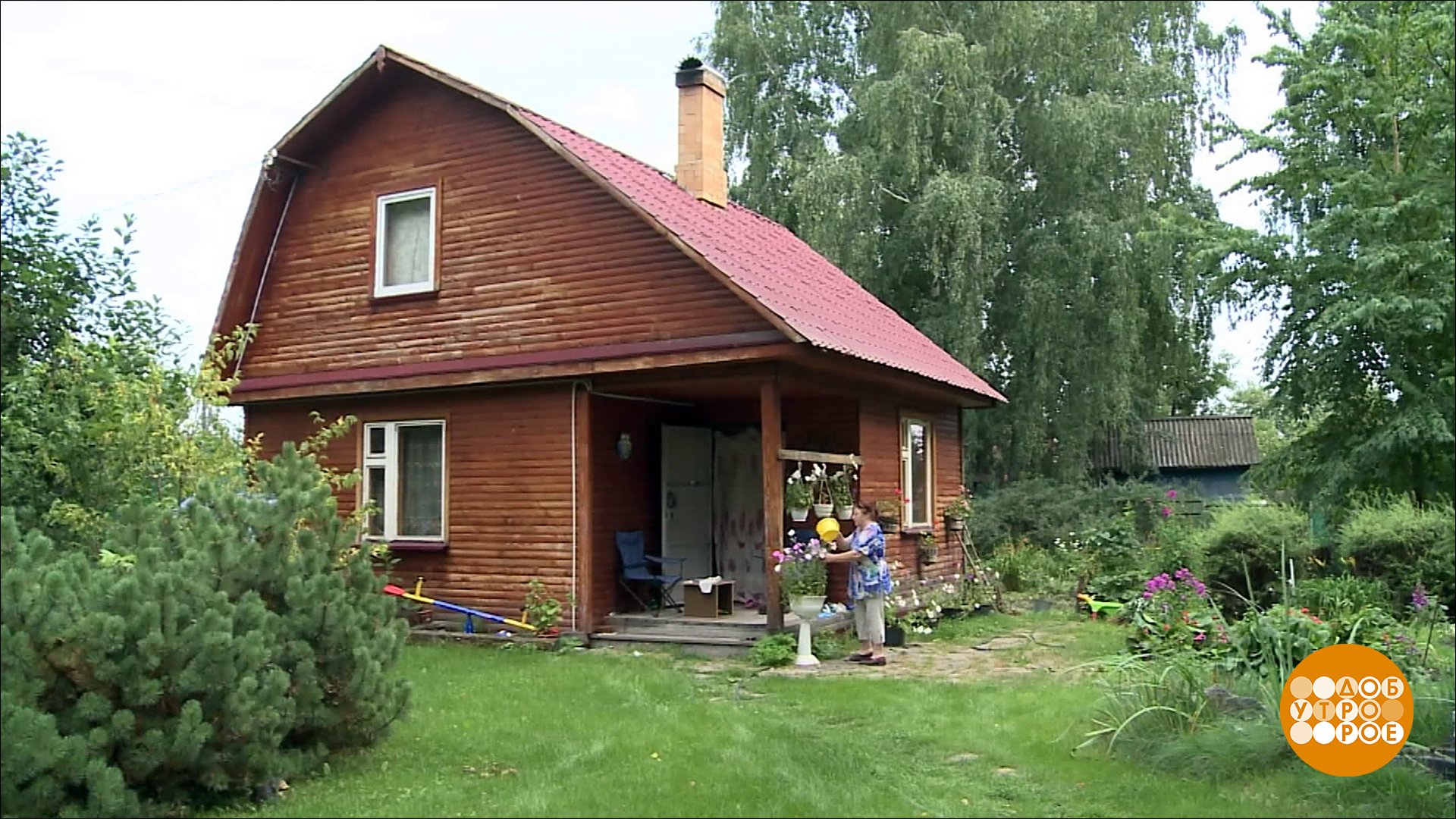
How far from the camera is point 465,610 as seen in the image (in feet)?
41.0

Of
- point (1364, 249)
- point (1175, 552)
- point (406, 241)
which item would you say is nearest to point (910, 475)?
point (1175, 552)

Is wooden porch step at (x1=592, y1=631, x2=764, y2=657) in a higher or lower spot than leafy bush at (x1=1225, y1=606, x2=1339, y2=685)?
lower

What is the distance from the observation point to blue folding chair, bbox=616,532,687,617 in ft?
42.2

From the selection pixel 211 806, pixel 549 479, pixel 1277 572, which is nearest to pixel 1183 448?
pixel 1277 572

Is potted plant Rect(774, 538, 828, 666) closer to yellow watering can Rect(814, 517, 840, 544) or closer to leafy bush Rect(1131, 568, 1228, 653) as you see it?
yellow watering can Rect(814, 517, 840, 544)

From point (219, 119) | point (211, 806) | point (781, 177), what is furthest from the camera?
point (781, 177)

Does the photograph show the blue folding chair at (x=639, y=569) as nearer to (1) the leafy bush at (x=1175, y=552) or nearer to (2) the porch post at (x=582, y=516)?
(2) the porch post at (x=582, y=516)

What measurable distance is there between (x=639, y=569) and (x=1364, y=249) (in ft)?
24.8

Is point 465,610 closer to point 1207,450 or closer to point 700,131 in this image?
point 700,131

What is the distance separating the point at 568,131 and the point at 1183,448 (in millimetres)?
23934

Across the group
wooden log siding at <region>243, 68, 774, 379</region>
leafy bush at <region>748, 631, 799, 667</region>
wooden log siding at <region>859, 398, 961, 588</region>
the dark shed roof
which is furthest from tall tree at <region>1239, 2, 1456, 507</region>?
the dark shed roof

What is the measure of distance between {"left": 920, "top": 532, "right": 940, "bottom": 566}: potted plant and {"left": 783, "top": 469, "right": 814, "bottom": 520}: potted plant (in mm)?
3204

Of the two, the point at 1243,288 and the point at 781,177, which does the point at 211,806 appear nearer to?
the point at 1243,288

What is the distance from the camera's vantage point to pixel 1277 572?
11.7m
